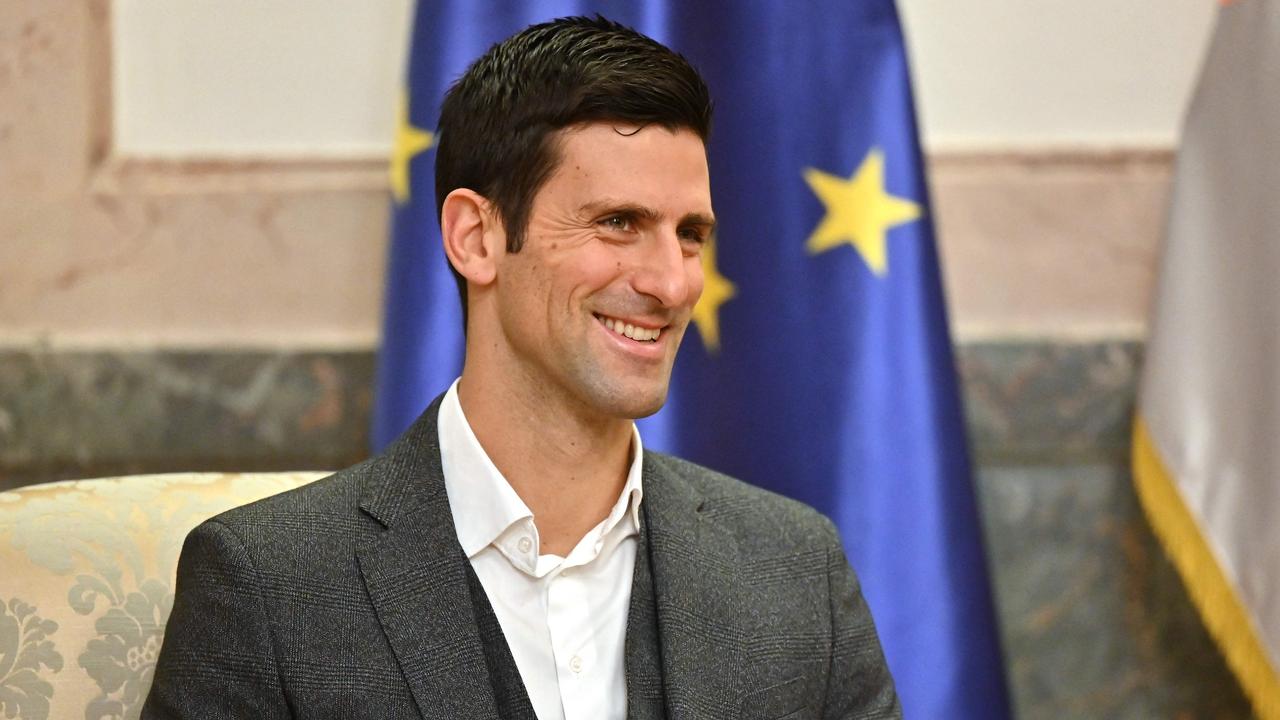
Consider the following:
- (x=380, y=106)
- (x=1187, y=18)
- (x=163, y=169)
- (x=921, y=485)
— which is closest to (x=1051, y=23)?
A: (x=1187, y=18)

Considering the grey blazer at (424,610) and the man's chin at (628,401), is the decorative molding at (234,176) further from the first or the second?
the man's chin at (628,401)

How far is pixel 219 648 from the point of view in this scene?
141 centimetres

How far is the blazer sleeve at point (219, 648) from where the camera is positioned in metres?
1.39

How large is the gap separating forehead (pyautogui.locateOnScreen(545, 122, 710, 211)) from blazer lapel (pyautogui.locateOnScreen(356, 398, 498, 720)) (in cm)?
38

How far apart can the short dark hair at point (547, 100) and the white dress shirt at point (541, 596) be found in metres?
0.29

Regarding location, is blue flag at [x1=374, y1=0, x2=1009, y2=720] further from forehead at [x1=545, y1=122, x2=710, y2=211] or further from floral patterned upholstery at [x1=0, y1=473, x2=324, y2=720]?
forehead at [x1=545, y1=122, x2=710, y2=211]

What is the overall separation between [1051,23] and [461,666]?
6.60 feet

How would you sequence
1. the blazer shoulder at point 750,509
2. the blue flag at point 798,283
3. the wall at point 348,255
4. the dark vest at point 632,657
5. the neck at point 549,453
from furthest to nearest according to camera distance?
1. the wall at point 348,255
2. the blue flag at point 798,283
3. the blazer shoulder at point 750,509
4. the neck at point 549,453
5. the dark vest at point 632,657

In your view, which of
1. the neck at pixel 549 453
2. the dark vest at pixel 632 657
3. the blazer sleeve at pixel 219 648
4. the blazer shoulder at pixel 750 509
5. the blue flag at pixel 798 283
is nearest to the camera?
the blazer sleeve at pixel 219 648

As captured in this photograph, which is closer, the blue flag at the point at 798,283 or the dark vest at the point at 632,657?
the dark vest at the point at 632,657

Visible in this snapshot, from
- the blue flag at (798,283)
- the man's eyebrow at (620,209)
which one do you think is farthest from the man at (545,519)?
the blue flag at (798,283)

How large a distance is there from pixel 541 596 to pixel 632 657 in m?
0.13

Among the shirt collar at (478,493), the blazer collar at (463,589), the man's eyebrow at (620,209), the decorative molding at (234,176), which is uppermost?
the man's eyebrow at (620,209)

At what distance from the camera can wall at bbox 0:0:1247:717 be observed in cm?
274
